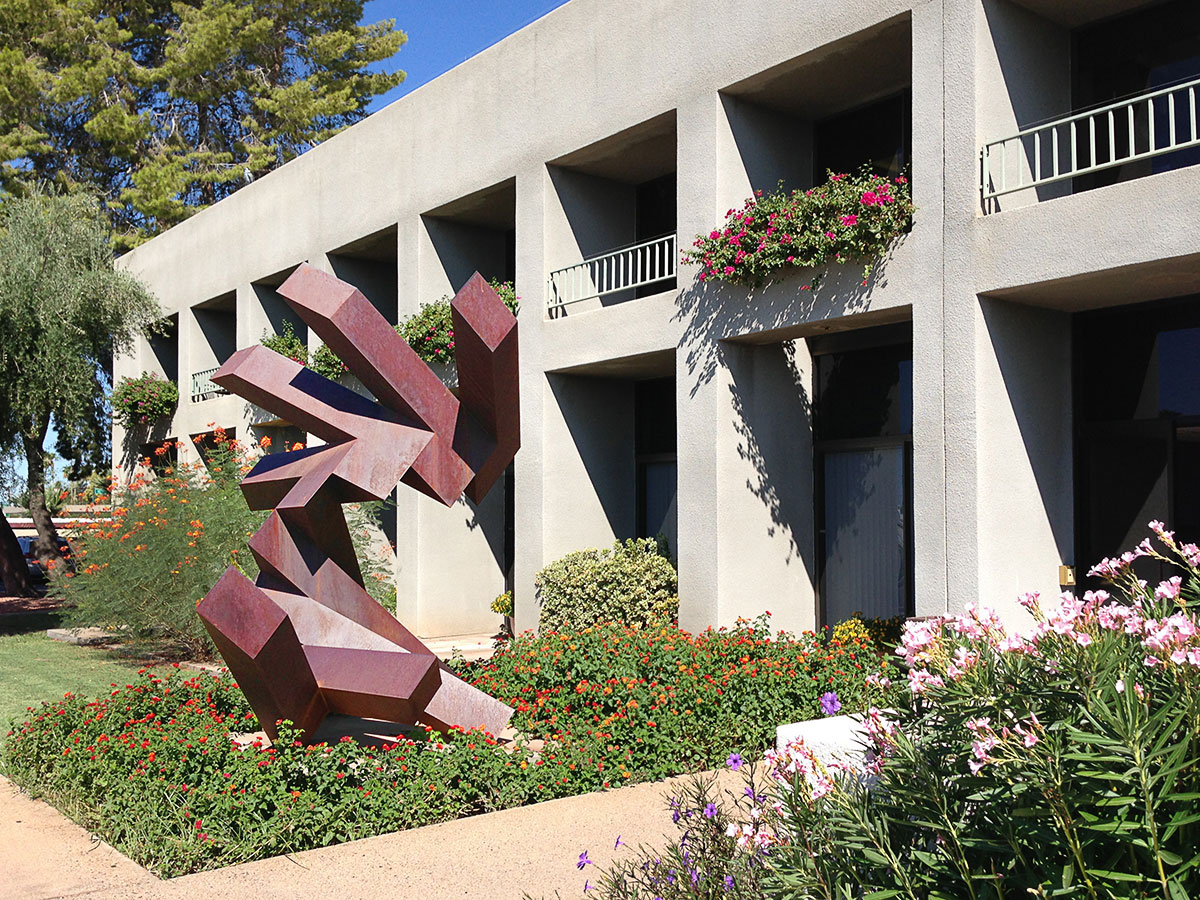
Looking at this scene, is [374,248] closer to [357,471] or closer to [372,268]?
[372,268]

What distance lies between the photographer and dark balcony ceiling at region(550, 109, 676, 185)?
13.1m

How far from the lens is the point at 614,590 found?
1284 cm

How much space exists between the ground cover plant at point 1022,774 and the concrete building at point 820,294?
6410mm

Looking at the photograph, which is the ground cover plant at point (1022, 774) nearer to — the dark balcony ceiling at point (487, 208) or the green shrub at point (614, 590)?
the green shrub at point (614, 590)

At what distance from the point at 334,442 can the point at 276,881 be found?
3.75m

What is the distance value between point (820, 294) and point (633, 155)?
171 inches

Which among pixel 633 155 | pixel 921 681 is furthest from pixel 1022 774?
→ pixel 633 155

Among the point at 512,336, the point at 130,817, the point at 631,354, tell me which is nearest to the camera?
the point at 130,817

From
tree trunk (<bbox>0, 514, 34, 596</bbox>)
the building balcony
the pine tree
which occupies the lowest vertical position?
tree trunk (<bbox>0, 514, 34, 596</bbox>)

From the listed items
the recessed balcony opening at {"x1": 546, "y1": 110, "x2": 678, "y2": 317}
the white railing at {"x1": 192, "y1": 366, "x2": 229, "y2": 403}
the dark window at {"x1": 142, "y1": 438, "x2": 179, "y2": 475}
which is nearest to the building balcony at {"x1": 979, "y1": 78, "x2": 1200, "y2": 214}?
the recessed balcony opening at {"x1": 546, "y1": 110, "x2": 678, "y2": 317}

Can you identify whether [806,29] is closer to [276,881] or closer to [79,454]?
[276,881]

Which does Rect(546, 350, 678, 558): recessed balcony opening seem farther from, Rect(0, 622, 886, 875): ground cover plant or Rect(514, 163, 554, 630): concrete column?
Rect(0, 622, 886, 875): ground cover plant

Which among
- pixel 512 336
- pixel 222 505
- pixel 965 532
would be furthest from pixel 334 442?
pixel 222 505

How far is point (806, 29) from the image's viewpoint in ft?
36.1
